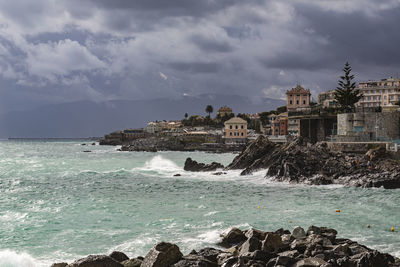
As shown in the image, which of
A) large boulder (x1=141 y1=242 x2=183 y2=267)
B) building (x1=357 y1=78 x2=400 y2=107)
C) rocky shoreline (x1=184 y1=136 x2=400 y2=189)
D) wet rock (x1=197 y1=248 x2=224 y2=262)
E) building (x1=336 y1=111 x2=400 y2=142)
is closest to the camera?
large boulder (x1=141 y1=242 x2=183 y2=267)

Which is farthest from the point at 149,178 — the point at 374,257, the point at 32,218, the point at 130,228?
the point at 374,257

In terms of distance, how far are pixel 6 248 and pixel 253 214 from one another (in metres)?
12.3

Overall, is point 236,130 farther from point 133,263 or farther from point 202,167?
point 133,263

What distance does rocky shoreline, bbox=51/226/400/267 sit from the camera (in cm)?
1110

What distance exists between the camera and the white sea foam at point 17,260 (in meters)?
14.0

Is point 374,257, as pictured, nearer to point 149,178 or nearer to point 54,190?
point 54,190

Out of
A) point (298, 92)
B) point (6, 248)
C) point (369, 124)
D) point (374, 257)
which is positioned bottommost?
point (6, 248)

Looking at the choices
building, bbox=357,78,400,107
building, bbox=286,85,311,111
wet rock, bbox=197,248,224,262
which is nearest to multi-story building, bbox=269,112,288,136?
building, bbox=286,85,311,111

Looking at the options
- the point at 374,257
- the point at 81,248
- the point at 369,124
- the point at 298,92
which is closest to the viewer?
the point at 374,257

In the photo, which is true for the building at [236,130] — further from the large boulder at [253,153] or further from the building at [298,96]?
the large boulder at [253,153]

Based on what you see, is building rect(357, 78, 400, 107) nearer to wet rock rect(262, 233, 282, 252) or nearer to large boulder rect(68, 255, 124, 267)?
wet rock rect(262, 233, 282, 252)

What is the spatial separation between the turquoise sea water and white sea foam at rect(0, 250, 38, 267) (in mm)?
34

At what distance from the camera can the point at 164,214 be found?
22.3 m

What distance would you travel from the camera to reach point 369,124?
46031 mm
